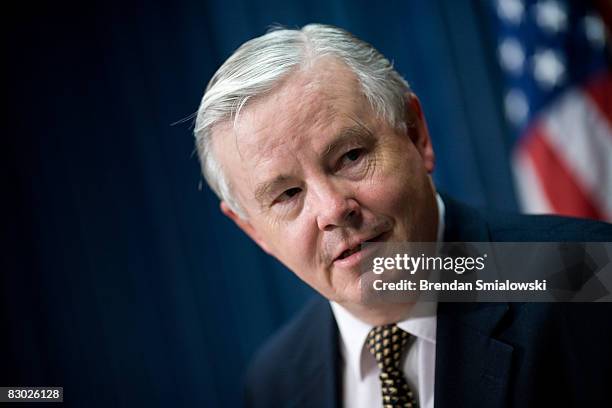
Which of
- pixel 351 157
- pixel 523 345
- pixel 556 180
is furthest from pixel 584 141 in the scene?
pixel 351 157

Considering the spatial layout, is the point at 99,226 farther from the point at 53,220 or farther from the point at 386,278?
the point at 386,278

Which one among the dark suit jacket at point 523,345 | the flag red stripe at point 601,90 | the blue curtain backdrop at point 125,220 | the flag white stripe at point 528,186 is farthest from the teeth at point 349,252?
the flag red stripe at point 601,90

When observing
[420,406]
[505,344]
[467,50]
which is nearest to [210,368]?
[420,406]

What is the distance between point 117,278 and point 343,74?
3.96 feet

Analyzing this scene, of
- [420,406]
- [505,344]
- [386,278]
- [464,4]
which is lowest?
[420,406]

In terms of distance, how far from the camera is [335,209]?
49.0 inches

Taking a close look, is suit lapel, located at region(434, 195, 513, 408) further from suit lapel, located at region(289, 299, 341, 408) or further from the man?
suit lapel, located at region(289, 299, 341, 408)

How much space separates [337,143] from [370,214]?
0.52 feet

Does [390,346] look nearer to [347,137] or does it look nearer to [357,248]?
[357,248]

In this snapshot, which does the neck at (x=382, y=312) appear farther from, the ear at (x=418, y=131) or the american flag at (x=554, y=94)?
the american flag at (x=554, y=94)

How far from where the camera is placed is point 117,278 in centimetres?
215

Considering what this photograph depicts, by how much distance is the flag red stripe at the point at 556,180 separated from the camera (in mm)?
2526

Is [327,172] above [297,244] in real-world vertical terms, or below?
above

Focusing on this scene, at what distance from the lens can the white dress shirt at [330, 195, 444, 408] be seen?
Answer: 1.41m
